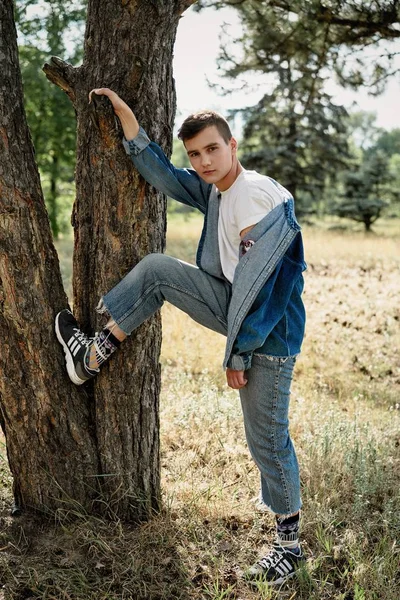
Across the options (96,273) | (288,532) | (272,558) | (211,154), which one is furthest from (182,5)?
(272,558)

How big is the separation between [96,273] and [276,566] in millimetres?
1793

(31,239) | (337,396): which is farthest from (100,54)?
(337,396)

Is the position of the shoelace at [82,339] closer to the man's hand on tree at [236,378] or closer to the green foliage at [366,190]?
the man's hand on tree at [236,378]

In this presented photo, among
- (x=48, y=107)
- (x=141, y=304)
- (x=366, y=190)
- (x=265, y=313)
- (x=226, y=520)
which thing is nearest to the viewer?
(x=265, y=313)

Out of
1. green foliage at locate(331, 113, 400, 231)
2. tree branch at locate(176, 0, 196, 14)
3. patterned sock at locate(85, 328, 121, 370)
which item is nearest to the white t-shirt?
patterned sock at locate(85, 328, 121, 370)

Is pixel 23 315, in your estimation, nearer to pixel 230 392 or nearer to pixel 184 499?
pixel 184 499

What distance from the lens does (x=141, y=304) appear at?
2.95 metres

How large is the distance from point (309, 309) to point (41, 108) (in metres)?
11.5

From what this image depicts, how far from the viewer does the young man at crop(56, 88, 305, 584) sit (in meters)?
2.75

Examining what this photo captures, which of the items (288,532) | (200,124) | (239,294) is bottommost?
(288,532)

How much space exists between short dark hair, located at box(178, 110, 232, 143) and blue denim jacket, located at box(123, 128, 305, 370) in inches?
6.5

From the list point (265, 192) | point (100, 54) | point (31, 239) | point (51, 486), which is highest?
point (100, 54)

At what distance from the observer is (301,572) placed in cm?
308

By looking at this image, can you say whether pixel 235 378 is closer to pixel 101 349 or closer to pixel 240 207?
pixel 101 349
